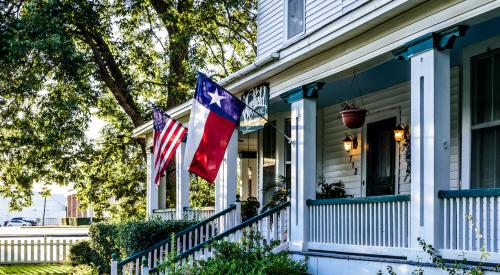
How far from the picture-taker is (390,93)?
12922 millimetres

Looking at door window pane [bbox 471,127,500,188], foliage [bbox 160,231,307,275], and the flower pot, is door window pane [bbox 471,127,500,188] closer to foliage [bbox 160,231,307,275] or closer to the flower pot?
the flower pot

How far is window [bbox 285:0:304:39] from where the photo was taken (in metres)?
14.4

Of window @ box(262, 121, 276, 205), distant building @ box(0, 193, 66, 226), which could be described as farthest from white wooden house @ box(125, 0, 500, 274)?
distant building @ box(0, 193, 66, 226)

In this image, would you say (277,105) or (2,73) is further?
(2,73)

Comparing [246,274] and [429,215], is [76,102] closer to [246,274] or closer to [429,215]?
[246,274]

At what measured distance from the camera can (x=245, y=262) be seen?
10562mm

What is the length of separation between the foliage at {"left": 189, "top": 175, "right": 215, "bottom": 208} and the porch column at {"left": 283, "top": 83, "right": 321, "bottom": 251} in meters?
18.9

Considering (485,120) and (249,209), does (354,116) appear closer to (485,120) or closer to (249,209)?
(485,120)

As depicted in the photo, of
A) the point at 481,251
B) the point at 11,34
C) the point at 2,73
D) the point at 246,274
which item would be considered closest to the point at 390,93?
the point at 246,274

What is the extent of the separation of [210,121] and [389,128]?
3.54 metres

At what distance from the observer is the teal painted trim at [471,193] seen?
735 centimetres

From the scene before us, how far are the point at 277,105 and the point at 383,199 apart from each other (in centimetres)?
615

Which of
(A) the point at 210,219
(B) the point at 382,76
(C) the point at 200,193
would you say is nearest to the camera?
(B) the point at 382,76

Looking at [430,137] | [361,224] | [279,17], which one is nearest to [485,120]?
[430,137]
